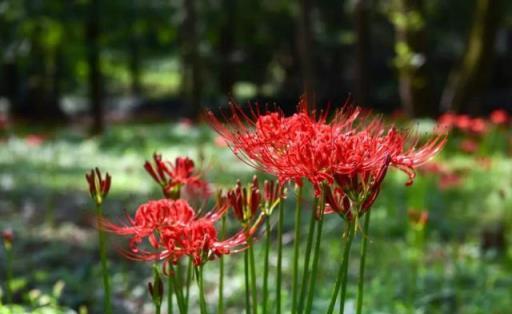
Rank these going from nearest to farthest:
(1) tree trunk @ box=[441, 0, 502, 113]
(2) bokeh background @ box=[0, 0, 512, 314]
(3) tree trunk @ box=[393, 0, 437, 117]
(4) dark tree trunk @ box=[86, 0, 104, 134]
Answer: (2) bokeh background @ box=[0, 0, 512, 314] → (3) tree trunk @ box=[393, 0, 437, 117] → (1) tree trunk @ box=[441, 0, 502, 113] → (4) dark tree trunk @ box=[86, 0, 104, 134]

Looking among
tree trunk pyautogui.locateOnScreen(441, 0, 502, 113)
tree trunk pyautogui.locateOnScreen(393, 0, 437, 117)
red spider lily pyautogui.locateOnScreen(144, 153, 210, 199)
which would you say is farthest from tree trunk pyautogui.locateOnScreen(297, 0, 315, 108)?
red spider lily pyautogui.locateOnScreen(144, 153, 210, 199)

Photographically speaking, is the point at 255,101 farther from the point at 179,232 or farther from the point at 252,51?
the point at 252,51

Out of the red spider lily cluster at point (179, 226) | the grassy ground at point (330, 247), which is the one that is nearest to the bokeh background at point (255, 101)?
the grassy ground at point (330, 247)

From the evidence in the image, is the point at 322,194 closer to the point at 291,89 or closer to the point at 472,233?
the point at 472,233

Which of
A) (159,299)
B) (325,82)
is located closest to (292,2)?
(325,82)

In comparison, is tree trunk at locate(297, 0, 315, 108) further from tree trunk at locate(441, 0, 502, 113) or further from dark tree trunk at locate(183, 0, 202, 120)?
tree trunk at locate(441, 0, 502, 113)

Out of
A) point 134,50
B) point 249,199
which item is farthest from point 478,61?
point 134,50

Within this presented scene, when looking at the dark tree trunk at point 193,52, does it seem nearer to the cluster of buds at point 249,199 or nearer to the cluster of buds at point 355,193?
the cluster of buds at point 249,199
